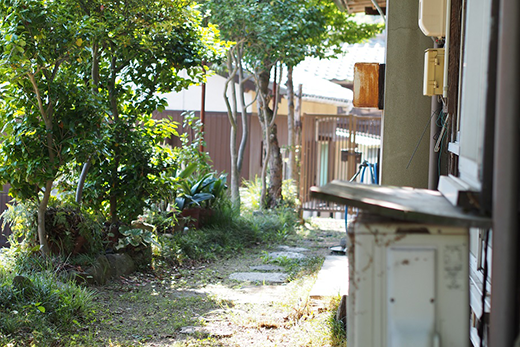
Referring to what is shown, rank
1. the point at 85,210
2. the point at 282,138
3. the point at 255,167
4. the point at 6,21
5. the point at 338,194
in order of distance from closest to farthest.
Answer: the point at 338,194, the point at 6,21, the point at 85,210, the point at 255,167, the point at 282,138

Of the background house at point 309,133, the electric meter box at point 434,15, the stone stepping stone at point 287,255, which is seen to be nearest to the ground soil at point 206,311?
the stone stepping stone at point 287,255

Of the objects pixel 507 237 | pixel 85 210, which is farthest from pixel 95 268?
pixel 507 237

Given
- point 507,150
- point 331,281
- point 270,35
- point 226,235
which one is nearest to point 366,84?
point 331,281

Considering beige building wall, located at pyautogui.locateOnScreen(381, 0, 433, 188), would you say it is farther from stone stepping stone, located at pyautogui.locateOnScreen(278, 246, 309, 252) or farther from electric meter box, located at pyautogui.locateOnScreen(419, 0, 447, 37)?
stone stepping stone, located at pyautogui.locateOnScreen(278, 246, 309, 252)

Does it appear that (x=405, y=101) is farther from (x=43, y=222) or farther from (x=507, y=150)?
(x=43, y=222)

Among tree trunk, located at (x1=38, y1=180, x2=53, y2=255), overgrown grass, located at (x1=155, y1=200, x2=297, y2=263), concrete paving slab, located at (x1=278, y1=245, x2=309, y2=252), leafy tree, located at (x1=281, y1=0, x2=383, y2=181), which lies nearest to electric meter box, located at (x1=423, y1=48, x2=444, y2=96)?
tree trunk, located at (x1=38, y1=180, x2=53, y2=255)

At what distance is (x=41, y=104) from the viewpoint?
5.80m

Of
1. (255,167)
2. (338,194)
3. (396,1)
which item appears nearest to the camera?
(338,194)

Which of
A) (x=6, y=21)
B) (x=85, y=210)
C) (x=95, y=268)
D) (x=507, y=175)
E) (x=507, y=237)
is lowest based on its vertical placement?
(x=95, y=268)

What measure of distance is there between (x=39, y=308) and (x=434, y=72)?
340cm

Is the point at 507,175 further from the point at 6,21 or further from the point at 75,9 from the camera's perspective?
the point at 75,9

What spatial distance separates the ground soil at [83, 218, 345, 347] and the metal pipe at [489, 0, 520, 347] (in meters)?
2.88

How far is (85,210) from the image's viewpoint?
6.88 meters

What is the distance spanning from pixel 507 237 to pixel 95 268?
5169mm
